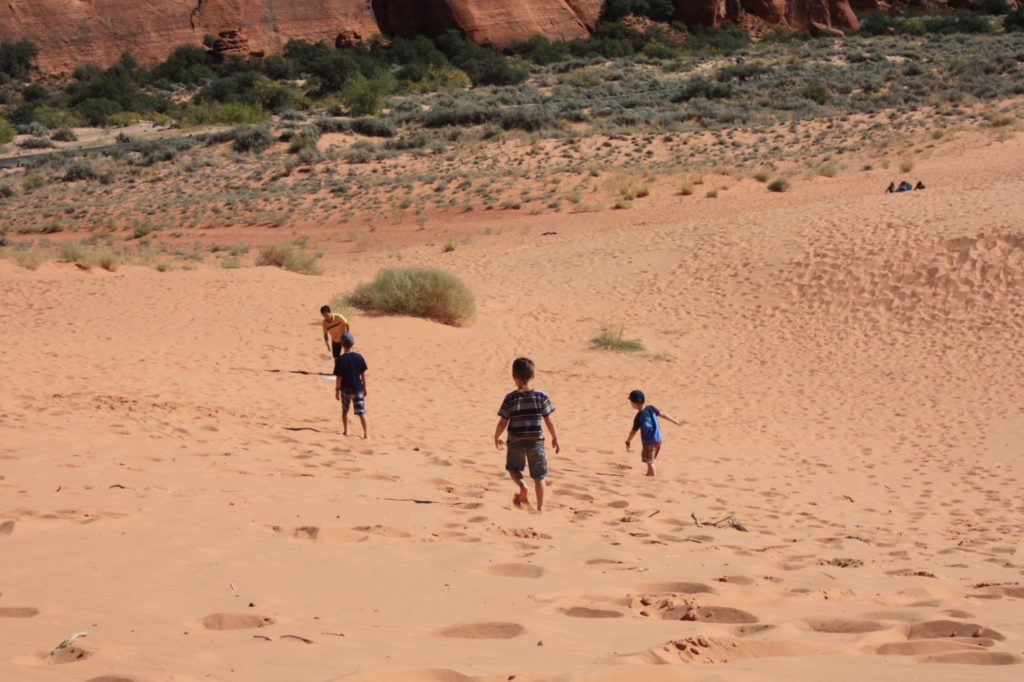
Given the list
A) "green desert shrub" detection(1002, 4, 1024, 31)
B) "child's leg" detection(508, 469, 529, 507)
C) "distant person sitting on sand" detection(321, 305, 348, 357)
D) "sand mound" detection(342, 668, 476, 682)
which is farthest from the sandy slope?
"green desert shrub" detection(1002, 4, 1024, 31)

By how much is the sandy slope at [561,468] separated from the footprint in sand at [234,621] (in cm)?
1

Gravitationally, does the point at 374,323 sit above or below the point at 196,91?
below

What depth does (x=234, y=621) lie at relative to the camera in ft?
14.1

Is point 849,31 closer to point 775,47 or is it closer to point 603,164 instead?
point 775,47

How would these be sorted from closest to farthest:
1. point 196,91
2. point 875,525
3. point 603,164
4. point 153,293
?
point 875,525 < point 153,293 < point 603,164 < point 196,91

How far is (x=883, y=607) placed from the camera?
492 centimetres

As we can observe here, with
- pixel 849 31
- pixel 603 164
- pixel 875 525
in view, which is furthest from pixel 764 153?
pixel 849 31

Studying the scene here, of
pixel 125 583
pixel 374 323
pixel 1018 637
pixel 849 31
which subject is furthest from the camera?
pixel 849 31

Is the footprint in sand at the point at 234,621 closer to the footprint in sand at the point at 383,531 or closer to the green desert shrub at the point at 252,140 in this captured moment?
the footprint in sand at the point at 383,531

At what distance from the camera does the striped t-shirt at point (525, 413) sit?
7602 millimetres

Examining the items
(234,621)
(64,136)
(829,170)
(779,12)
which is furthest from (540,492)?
(779,12)

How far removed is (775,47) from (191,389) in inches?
2054

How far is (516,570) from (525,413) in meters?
2.21

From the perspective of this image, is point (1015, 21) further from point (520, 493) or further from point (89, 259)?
point (520, 493)
